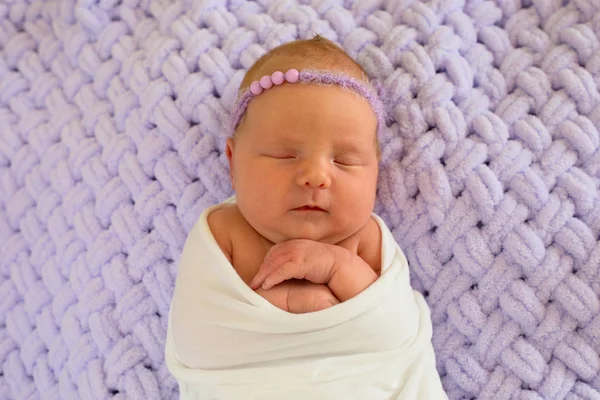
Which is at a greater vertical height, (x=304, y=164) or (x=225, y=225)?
(x=304, y=164)

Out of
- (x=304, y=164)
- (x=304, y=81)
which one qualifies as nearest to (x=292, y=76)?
(x=304, y=81)

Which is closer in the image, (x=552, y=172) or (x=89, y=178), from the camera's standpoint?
(x=552, y=172)

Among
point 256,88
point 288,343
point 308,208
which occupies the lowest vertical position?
point 288,343

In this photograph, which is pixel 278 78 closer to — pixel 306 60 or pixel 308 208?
pixel 306 60

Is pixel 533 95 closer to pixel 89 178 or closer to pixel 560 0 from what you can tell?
pixel 560 0

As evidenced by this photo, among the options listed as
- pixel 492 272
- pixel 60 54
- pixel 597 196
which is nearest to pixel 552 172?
pixel 597 196

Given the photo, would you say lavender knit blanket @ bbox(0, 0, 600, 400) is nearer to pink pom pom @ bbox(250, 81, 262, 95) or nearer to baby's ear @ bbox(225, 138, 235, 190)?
baby's ear @ bbox(225, 138, 235, 190)

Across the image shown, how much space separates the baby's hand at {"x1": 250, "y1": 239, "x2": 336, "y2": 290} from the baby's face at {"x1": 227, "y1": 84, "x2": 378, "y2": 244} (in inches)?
1.4

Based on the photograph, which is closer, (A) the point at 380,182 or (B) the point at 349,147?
(B) the point at 349,147

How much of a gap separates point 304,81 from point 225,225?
0.93 ft

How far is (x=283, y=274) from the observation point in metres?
0.93

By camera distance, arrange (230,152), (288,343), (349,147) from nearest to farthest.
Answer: (288,343)
(349,147)
(230,152)

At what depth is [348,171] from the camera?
102cm

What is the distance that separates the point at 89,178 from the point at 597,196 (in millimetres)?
984
